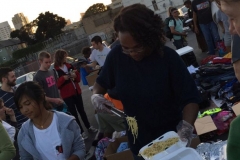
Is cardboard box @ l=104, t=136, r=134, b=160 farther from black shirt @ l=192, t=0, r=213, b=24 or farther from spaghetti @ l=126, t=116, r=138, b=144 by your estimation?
black shirt @ l=192, t=0, r=213, b=24

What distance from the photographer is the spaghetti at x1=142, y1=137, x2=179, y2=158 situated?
1.91 meters

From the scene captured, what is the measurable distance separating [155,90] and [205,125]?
8.34ft

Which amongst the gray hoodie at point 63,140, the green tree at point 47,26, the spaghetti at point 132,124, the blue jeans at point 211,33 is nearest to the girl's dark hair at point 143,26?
the spaghetti at point 132,124

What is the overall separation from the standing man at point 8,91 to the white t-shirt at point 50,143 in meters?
2.09

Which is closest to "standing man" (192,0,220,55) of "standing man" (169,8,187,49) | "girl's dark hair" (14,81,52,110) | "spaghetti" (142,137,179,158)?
"standing man" (169,8,187,49)

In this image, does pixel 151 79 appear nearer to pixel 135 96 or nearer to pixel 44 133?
pixel 135 96

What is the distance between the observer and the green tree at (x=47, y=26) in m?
60.8

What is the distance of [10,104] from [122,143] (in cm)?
186

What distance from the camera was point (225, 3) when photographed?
0.99 meters

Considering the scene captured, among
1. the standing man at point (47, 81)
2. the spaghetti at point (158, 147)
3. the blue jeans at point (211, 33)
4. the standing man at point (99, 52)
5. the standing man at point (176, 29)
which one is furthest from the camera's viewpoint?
the standing man at point (176, 29)

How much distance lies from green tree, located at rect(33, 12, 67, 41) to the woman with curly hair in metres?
60.5

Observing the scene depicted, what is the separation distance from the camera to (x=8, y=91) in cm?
502

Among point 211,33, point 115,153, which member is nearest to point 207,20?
point 211,33

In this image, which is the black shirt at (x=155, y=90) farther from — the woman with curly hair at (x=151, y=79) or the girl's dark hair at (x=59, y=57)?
the girl's dark hair at (x=59, y=57)
